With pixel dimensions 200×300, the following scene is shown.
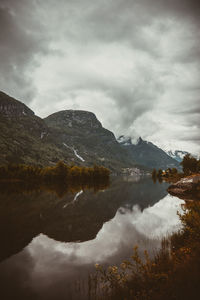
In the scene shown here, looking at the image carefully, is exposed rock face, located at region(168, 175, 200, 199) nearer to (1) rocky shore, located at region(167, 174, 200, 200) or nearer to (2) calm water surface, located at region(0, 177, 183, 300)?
(1) rocky shore, located at region(167, 174, 200, 200)

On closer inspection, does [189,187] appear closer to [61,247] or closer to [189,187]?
[189,187]

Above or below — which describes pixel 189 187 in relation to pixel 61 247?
above

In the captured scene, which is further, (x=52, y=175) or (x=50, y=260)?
(x=52, y=175)

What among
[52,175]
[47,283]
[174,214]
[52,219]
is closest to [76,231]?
[52,219]

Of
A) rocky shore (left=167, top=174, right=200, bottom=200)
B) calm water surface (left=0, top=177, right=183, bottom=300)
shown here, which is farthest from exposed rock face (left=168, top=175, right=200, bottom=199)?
calm water surface (left=0, top=177, right=183, bottom=300)

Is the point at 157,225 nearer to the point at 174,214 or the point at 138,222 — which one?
the point at 138,222

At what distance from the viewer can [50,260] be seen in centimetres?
1489

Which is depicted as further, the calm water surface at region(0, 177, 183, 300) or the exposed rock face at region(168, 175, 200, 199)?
the exposed rock face at region(168, 175, 200, 199)

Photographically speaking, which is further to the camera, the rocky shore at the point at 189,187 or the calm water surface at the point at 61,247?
the rocky shore at the point at 189,187

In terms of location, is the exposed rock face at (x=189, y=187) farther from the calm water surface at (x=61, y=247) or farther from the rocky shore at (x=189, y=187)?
the calm water surface at (x=61, y=247)

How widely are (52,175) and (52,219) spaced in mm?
104910

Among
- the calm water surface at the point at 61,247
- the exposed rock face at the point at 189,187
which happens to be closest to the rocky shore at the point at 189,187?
the exposed rock face at the point at 189,187

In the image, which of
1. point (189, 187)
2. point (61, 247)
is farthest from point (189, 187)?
point (61, 247)

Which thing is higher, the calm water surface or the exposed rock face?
the exposed rock face
